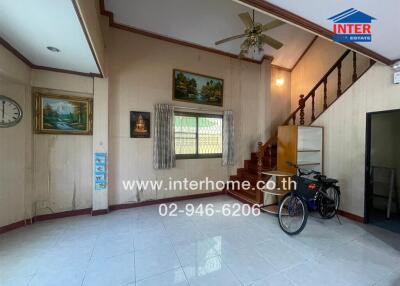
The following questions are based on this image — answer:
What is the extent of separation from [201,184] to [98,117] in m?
2.75

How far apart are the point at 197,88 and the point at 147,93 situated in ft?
4.03

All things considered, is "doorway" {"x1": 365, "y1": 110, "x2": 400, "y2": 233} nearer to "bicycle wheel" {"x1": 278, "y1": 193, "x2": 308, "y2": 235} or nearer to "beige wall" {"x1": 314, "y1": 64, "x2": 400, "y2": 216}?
"beige wall" {"x1": 314, "y1": 64, "x2": 400, "y2": 216}

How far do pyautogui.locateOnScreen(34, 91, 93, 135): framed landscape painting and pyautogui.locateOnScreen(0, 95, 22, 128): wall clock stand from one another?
0.25 meters

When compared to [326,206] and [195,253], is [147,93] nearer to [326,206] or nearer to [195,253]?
[195,253]

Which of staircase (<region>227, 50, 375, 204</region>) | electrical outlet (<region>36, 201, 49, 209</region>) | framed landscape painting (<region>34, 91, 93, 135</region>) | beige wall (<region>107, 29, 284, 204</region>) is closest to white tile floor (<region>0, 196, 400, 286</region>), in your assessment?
electrical outlet (<region>36, 201, 49, 209</region>)

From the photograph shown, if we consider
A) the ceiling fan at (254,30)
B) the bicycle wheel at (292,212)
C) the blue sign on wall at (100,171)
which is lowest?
the bicycle wheel at (292,212)

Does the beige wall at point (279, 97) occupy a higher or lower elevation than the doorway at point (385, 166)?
higher

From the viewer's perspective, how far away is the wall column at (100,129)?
341cm

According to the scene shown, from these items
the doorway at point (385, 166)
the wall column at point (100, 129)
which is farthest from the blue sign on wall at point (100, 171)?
the doorway at point (385, 166)

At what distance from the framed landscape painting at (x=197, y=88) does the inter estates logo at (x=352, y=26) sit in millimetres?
2823

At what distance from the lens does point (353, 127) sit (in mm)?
3297

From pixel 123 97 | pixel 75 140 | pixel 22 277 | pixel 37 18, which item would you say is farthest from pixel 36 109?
pixel 22 277

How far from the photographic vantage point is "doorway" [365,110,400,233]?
348 cm

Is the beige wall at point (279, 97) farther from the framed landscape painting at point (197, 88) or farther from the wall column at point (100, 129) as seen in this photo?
the wall column at point (100, 129)
